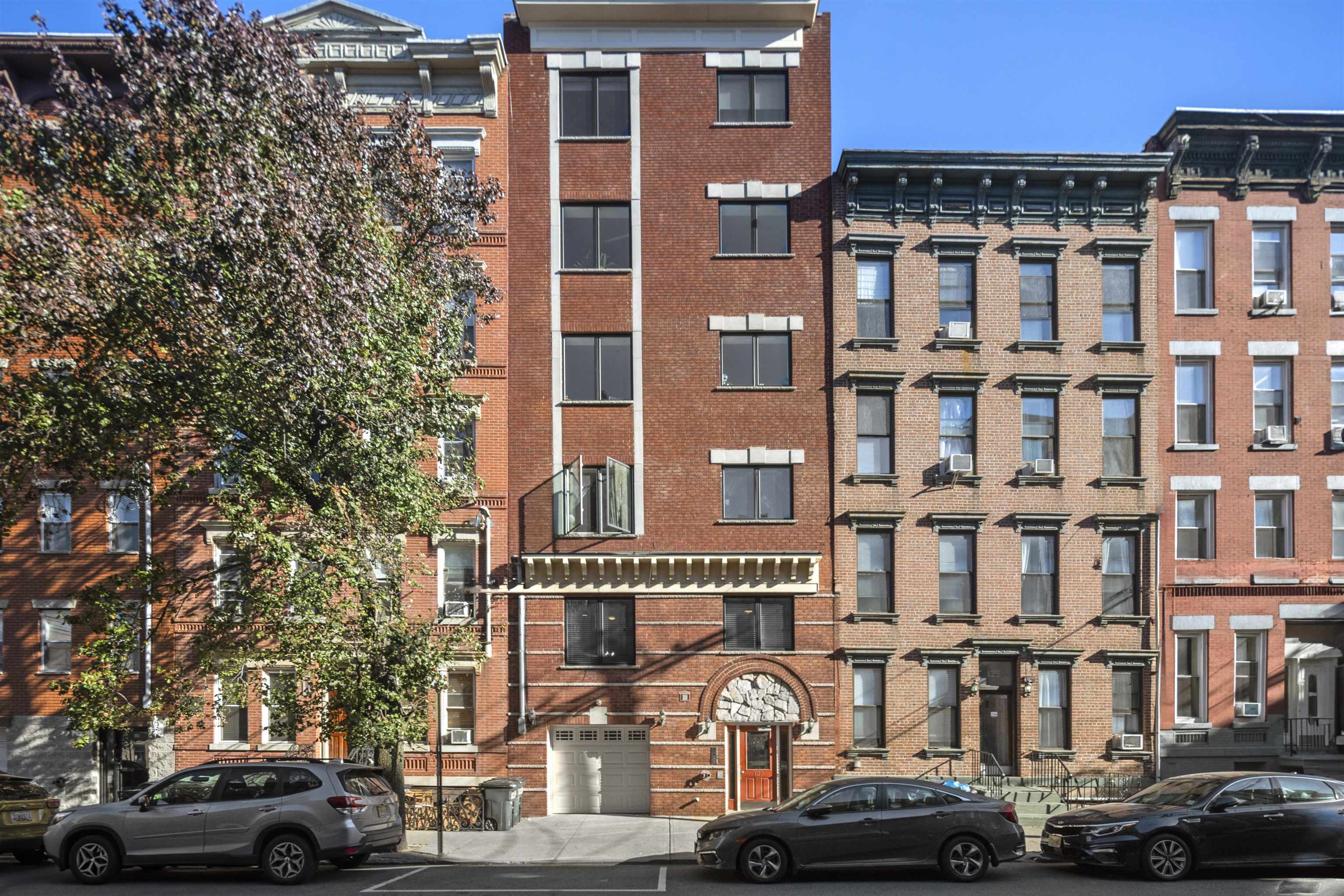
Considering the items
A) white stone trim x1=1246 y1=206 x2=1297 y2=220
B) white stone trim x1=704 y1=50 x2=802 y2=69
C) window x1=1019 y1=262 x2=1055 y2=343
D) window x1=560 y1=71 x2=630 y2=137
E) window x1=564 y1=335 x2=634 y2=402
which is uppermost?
white stone trim x1=704 y1=50 x2=802 y2=69

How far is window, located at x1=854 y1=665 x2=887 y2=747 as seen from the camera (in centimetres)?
2262

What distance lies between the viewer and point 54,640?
23078 mm

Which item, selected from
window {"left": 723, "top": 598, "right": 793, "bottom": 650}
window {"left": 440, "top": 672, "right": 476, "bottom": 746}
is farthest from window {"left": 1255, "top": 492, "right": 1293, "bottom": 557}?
window {"left": 440, "top": 672, "right": 476, "bottom": 746}

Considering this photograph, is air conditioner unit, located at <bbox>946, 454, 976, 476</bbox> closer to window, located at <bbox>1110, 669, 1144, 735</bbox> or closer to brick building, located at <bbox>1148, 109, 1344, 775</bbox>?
brick building, located at <bbox>1148, 109, 1344, 775</bbox>

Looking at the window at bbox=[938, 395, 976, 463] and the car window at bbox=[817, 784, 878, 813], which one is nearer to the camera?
the car window at bbox=[817, 784, 878, 813]

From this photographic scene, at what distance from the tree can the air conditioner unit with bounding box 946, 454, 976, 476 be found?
39.8 ft

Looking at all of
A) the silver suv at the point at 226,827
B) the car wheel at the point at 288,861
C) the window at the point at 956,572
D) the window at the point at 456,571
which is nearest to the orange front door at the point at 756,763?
the window at the point at 956,572

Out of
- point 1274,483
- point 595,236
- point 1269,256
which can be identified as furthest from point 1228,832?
point 595,236

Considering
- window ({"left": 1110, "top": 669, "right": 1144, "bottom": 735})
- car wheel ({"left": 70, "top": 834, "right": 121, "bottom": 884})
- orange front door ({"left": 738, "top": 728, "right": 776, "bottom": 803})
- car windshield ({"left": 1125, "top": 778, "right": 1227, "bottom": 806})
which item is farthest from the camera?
window ({"left": 1110, "top": 669, "right": 1144, "bottom": 735})

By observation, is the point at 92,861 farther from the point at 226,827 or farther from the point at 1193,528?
the point at 1193,528

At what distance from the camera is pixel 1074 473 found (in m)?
23.1

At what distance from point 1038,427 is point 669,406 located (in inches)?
349

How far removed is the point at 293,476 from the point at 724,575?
33.3 feet

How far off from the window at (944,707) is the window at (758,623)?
348cm
